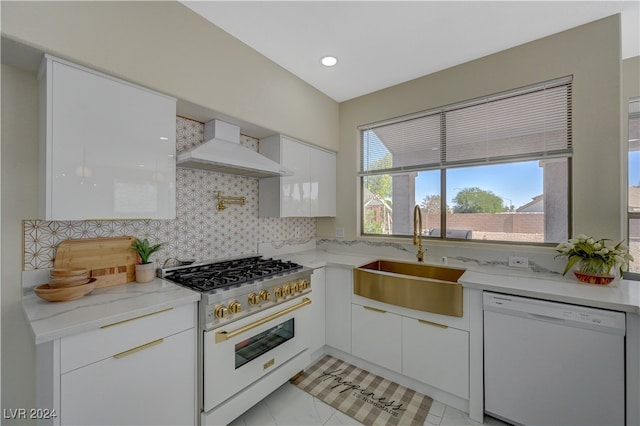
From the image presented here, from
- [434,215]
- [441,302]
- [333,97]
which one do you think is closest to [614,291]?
[441,302]

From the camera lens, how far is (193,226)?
213 cm

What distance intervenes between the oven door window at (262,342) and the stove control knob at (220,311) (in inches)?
10.8

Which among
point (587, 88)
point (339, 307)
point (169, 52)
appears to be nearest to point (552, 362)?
point (339, 307)

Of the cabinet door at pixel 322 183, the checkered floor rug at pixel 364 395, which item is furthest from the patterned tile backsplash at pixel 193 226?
the checkered floor rug at pixel 364 395

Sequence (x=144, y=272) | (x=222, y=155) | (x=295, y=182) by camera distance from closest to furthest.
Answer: (x=144, y=272) < (x=222, y=155) < (x=295, y=182)

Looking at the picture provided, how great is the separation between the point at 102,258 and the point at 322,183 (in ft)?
6.82

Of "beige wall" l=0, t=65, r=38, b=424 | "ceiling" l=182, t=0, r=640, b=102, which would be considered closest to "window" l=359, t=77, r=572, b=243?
"ceiling" l=182, t=0, r=640, b=102

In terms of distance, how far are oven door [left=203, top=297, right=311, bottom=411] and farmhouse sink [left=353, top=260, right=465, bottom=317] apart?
54 cm

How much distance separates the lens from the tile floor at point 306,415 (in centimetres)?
172

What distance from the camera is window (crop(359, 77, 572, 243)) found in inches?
81.6

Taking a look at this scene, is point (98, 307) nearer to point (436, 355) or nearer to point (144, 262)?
point (144, 262)

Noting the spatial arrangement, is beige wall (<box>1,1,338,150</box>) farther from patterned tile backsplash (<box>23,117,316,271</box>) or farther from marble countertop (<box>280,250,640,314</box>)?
marble countertop (<box>280,250,640,314</box>)

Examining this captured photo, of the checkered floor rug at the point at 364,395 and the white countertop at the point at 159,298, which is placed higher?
the white countertop at the point at 159,298

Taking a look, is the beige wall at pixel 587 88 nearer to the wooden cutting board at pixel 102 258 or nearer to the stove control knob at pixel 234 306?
the stove control knob at pixel 234 306
